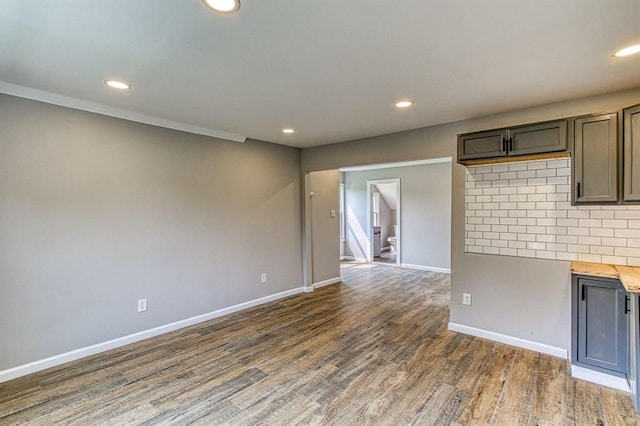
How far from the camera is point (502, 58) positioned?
6.73 ft

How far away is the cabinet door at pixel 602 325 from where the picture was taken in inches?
93.3

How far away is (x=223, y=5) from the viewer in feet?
4.94

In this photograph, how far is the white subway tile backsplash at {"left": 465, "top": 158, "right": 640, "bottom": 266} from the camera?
106 inches

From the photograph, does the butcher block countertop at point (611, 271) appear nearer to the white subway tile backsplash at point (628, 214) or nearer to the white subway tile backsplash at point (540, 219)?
the white subway tile backsplash at point (540, 219)

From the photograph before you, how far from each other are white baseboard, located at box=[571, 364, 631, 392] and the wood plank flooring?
0.07 meters

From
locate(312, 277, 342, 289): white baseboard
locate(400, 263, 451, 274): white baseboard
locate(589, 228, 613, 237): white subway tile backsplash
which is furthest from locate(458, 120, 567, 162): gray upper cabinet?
locate(400, 263, 451, 274): white baseboard

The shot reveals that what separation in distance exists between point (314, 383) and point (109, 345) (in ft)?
7.13

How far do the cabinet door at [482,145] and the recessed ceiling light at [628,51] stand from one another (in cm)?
98

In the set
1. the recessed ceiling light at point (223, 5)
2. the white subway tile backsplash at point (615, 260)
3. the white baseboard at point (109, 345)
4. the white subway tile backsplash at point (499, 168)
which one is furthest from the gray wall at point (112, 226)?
the white subway tile backsplash at point (615, 260)

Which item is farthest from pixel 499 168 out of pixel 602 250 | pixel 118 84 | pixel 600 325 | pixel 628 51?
pixel 118 84

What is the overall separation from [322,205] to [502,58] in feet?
12.7

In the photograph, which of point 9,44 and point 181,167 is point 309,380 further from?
point 9,44

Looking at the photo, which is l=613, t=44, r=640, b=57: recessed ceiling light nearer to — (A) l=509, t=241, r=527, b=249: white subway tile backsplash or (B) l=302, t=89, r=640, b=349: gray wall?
(B) l=302, t=89, r=640, b=349: gray wall

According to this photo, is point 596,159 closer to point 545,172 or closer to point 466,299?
point 545,172
